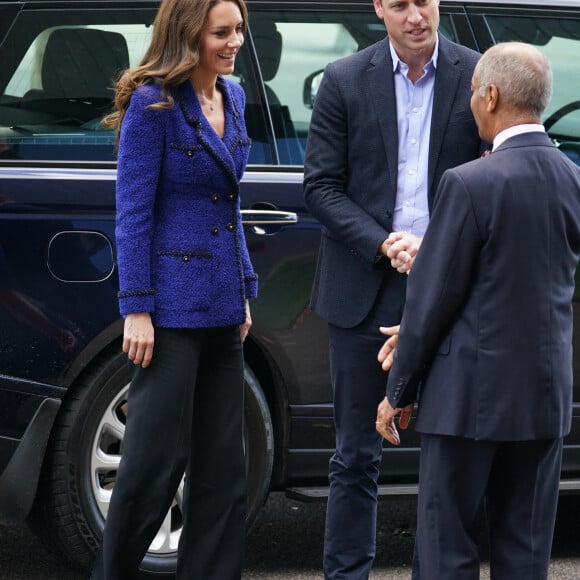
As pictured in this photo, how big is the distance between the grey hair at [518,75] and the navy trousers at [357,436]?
891 millimetres

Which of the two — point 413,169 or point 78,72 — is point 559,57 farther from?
point 78,72

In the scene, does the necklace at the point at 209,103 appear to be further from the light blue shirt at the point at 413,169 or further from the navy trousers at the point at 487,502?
the navy trousers at the point at 487,502

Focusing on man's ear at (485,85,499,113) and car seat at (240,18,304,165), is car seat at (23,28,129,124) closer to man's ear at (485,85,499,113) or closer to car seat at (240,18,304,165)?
car seat at (240,18,304,165)

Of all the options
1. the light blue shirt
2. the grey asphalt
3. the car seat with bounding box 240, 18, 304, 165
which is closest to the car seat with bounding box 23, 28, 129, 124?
the car seat with bounding box 240, 18, 304, 165

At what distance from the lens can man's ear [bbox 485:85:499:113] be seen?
329cm

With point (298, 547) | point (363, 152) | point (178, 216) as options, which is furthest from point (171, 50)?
point (298, 547)

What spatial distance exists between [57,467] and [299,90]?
59.0 inches

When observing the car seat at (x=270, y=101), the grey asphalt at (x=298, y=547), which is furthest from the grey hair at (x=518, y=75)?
the grey asphalt at (x=298, y=547)

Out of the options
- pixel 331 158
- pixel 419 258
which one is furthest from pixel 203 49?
pixel 419 258

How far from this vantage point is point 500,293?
3.24 m

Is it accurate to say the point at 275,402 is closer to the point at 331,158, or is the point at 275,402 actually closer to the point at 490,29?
the point at 331,158

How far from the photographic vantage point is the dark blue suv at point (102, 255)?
14.6 feet

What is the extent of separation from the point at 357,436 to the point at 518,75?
134 cm

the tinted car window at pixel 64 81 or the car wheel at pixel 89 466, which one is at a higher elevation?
the tinted car window at pixel 64 81
